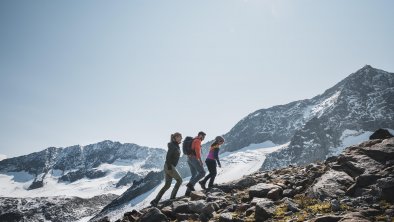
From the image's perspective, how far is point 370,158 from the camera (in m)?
11.8

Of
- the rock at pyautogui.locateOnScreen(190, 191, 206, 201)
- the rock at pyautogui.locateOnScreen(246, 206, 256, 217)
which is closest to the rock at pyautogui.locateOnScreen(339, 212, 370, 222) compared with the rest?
the rock at pyautogui.locateOnScreen(246, 206, 256, 217)

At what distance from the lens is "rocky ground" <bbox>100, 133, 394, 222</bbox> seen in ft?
27.2

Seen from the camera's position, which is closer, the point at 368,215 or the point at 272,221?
the point at 368,215

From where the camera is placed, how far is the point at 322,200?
9.75 meters

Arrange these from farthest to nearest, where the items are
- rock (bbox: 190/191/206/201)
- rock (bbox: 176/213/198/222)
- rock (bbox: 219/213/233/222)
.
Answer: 1. rock (bbox: 190/191/206/201)
2. rock (bbox: 176/213/198/222)
3. rock (bbox: 219/213/233/222)

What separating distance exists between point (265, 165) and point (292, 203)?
185 meters

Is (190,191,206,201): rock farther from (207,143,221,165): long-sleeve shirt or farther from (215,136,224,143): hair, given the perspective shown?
(215,136,224,143): hair

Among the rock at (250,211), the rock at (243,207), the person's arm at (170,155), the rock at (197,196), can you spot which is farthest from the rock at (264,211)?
the person's arm at (170,155)

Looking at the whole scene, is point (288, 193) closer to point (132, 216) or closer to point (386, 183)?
point (386, 183)

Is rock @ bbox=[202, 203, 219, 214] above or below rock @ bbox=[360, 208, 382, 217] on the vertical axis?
above

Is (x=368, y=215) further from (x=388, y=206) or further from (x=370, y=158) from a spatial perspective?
(x=370, y=158)

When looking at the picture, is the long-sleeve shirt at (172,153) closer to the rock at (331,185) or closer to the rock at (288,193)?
the rock at (288,193)

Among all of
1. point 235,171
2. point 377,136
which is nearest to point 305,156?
point 235,171

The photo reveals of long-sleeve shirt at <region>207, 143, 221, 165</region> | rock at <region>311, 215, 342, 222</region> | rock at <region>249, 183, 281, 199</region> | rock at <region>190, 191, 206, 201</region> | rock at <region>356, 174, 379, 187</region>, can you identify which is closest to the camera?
rock at <region>311, 215, 342, 222</region>
